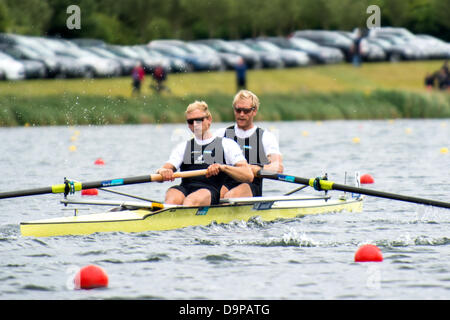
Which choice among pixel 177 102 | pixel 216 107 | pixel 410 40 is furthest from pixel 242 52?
pixel 216 107

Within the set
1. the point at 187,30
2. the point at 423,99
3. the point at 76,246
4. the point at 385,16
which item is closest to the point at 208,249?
the point at 76,246

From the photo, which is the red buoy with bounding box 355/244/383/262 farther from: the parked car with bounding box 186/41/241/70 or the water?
the parked car with bounding box 186/41/241/70

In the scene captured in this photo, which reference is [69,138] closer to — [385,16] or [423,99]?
[423,99]

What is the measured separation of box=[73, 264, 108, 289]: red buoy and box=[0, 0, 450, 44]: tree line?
36.8 meters

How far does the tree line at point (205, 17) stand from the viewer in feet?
161

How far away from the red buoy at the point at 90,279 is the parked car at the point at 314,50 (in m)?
43.7

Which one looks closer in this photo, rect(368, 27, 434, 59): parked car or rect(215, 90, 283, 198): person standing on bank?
rect(215, 90, 283, 198): person standing on bank

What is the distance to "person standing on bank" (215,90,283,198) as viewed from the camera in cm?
1202

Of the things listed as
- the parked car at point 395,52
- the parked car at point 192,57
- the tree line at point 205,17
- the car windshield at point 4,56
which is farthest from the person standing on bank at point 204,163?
the parked car at point 395,52

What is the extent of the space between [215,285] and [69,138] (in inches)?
789

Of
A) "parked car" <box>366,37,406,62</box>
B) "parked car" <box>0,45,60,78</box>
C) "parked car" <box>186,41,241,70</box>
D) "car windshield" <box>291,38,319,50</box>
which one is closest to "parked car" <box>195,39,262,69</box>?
"parked car" <box>186,41,241,70</box>

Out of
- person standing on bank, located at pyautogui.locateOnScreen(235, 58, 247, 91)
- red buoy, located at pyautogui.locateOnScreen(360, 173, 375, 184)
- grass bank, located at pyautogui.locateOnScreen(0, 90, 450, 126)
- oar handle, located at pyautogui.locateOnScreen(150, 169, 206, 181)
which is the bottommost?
red buoy, located at pyautogui.locateOnScreen(360, 173, 375, 184)

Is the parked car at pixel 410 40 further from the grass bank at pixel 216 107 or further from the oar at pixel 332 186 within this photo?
the oar at pixel 332 186

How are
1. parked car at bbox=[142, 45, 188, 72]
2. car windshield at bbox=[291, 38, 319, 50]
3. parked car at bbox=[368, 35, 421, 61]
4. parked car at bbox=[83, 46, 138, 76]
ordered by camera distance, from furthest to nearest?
parked car at bbox=[368, 35, 421, 61]
car windshield at bbox=[291, 38, 319, 50]
parked car at bbox=[142, 45, 188, 72]
parked car at bbox=[83, 46, 138, 76]
